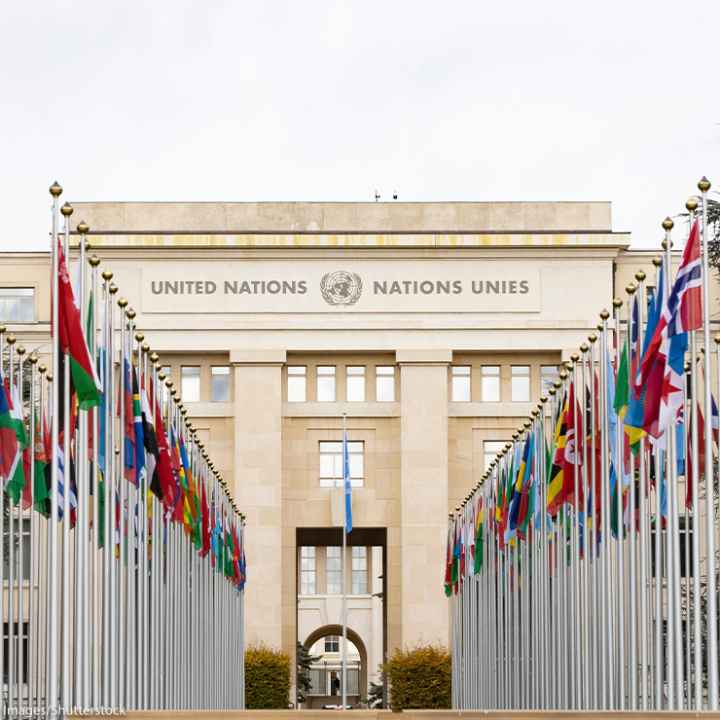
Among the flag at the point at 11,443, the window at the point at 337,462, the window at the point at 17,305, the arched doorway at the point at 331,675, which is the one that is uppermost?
the window at the point at 17,305

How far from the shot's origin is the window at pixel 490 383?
3068 inches

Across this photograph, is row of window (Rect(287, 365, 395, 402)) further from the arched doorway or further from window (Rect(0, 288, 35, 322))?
the arched doorway

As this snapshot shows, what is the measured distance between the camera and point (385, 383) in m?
78.3

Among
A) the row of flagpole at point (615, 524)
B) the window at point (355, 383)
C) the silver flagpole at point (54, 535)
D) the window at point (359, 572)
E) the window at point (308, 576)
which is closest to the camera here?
the silver flagpole at point (54, 535)

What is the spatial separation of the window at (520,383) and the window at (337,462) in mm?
6375

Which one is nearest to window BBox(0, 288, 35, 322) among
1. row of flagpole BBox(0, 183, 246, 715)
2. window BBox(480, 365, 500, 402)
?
window BBox(480, 365, 500, 402)

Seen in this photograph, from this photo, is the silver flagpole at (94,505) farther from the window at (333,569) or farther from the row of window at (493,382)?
the window at (333,569)

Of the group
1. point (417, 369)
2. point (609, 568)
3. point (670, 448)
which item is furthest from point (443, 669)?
point (670, 448)

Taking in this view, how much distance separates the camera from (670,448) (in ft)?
105

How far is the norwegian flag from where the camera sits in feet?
96.7

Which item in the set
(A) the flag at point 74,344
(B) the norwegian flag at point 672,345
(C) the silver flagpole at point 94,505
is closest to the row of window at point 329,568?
(C) the silver flagpole at point 94,505

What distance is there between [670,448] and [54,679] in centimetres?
1140

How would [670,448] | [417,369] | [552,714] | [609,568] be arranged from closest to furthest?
[552,714] < [670,448] < [609,568] < [417,369]

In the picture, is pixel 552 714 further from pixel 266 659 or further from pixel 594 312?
pixel 594 312
